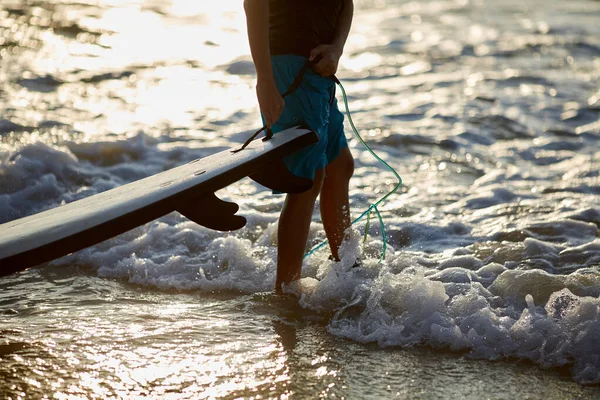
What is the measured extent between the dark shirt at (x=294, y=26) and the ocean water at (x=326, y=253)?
1.01 meters

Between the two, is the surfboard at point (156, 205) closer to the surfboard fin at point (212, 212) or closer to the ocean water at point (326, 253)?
the surfboard fin at point (212, 212)

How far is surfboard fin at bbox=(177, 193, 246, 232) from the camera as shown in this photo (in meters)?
2.98

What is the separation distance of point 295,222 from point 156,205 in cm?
78

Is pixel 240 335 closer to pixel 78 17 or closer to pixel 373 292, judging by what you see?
pixel 373 292

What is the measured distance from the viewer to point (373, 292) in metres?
3.52

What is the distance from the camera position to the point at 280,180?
315 centimetres

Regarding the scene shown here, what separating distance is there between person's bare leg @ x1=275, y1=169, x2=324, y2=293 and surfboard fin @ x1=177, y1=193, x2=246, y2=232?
1.29ft

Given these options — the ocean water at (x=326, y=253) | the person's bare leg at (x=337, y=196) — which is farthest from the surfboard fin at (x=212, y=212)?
the person's bare leg at (x=337, y=196)

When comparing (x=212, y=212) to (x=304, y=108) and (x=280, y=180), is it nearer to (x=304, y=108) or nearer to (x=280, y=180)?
(x=280, y=180)

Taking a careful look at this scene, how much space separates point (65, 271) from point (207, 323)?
3.77ft

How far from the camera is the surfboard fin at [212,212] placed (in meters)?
2.98

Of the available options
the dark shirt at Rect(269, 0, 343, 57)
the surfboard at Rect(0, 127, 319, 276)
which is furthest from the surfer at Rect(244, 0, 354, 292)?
the surfboard at Rect(0, 127, 319, 276)

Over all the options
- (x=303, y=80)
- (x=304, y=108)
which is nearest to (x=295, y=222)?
(x=304, y=108)

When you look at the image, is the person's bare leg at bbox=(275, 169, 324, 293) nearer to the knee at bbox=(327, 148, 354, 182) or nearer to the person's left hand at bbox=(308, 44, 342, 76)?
the knee at bbox=(327, 148, 354, 182)
